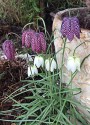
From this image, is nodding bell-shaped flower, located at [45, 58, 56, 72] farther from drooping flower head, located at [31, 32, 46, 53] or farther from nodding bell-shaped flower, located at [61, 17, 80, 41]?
nodding bell-shaped flower, located at [61, 17, 80, 41]

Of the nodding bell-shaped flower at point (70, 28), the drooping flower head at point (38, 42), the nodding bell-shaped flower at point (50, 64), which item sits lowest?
the nodding bell-shaped flower at point (50, 64)

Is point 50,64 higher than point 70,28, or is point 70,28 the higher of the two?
point 70,28

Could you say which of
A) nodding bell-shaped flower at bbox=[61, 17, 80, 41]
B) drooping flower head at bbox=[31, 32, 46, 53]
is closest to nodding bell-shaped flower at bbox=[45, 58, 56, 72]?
drooping flower head at bbox=[31, 32, 46, 53]

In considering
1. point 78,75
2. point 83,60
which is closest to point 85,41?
point 83,60

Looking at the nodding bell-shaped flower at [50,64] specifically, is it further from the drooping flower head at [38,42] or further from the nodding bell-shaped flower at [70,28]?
the nodding bell-shaped flower at [70,28]

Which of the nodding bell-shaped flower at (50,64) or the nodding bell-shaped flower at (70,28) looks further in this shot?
the nodding bell-shaped flower at (50,64)

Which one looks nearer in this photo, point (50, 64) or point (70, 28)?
point (70, 28)

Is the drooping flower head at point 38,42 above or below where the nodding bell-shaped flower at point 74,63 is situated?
above

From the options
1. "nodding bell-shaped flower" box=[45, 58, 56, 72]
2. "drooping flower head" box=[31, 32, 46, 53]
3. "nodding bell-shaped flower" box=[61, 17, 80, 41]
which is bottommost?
"nodding bell-shaped flower" box=[45, 58, 56, 72]

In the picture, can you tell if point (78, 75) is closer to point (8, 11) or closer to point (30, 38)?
point (30, 38)

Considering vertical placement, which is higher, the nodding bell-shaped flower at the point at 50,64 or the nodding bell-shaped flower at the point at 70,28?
the nodding bell-shaped flower at the point at 70,28

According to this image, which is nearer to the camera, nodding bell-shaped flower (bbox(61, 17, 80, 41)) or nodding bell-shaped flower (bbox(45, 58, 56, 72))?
nodding bell-shaped flower (bbox(61, 17, 80, 41))

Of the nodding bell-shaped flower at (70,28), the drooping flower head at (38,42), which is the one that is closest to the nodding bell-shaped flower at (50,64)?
the drooping flower head at (38,42)

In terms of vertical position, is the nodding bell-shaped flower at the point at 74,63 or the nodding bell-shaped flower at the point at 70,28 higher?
the nodding bell-shaped flower at the point at 70,28
